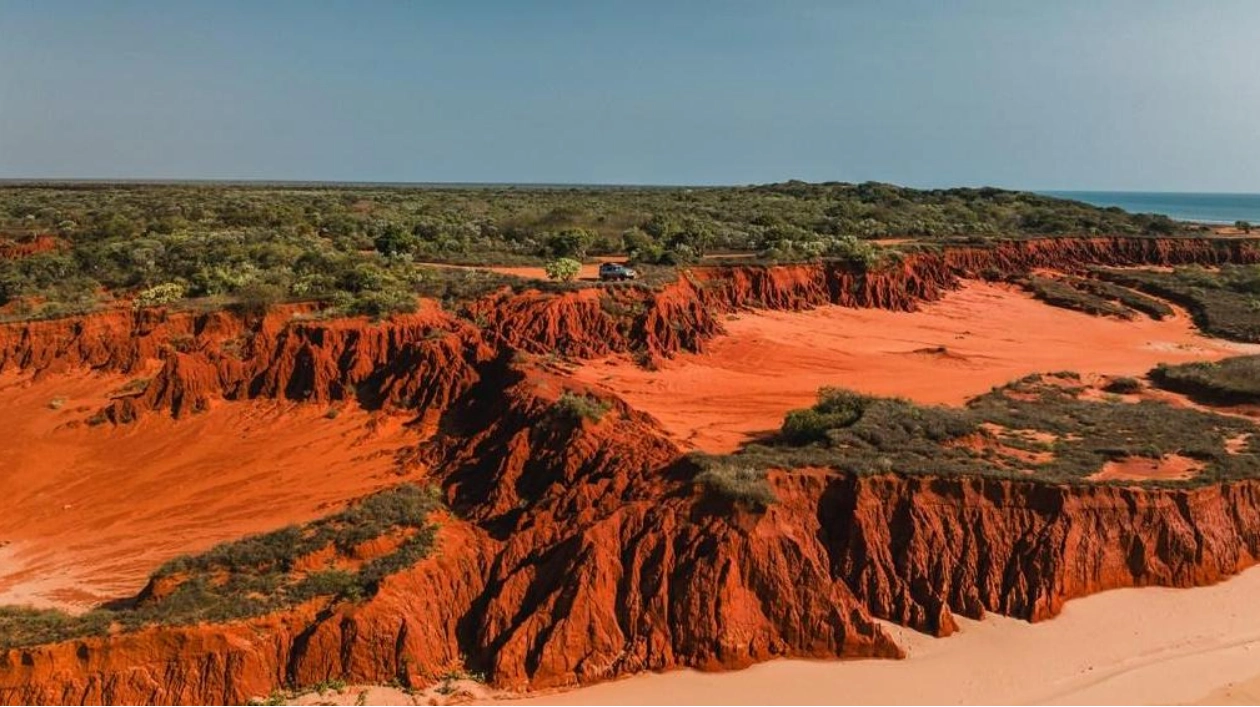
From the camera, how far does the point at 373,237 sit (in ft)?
182

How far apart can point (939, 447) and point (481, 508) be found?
445 inches

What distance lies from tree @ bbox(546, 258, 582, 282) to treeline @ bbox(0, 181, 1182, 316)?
6584 mm

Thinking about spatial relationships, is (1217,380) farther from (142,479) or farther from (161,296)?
(161,296)

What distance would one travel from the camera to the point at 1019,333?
143 feet

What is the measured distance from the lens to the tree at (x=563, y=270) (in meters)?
39.0

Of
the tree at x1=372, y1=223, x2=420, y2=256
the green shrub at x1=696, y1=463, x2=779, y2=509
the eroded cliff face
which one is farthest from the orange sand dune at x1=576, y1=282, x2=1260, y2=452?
the tree at x1=372, y1=223, x2=420, y2=256

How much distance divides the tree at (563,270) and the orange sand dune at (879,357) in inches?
327

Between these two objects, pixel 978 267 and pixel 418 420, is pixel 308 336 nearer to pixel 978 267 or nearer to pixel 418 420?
pixel 418 420

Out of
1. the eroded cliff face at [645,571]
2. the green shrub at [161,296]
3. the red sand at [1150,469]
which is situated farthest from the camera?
the green shrub at [161,296]

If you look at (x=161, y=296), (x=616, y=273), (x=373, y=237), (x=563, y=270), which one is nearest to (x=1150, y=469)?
(x=616, y=273)

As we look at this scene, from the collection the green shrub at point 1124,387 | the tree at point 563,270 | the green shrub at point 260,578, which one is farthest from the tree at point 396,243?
the green shrub at point 1124,387

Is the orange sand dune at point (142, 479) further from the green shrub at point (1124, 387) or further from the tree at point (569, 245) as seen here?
the tree at point (569, 245)

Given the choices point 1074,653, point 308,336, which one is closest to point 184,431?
point 308,336

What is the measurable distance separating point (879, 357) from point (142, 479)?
1124 inches
